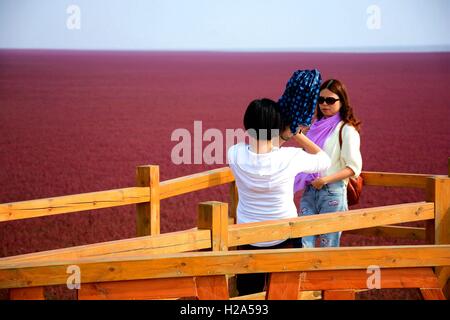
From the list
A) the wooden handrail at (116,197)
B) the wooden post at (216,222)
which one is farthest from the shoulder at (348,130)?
the wooden post at (216,222)

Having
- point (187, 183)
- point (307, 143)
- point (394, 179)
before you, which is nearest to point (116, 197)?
point (187, 183)

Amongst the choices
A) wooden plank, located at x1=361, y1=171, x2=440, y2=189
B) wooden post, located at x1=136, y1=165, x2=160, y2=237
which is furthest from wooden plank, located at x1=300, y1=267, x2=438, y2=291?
wooden plank, located at x1=361, y1=171, x2=440, y2=189

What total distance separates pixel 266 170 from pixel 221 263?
1203 mm

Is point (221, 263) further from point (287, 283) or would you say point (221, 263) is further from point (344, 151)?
point (344, 151)

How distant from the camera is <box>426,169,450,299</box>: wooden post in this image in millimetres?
5043

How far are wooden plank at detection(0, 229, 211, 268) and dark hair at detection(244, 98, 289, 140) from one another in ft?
2.15

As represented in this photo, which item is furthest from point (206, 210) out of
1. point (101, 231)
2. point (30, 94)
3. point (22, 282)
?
point (30, 94)

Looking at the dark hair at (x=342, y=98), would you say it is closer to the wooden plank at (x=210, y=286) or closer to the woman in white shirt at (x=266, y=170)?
the woman in white shirt at (x=266, y=170)

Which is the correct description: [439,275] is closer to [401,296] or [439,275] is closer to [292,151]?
[292,151]

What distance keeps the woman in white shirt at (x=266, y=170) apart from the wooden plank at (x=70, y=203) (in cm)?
100

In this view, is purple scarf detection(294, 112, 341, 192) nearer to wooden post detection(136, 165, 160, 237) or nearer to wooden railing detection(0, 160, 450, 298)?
wooden railing detection(0, 160, 450, 298)

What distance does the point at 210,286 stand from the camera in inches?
130

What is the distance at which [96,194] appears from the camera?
5234mm

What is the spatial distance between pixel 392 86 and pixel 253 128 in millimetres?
51870
